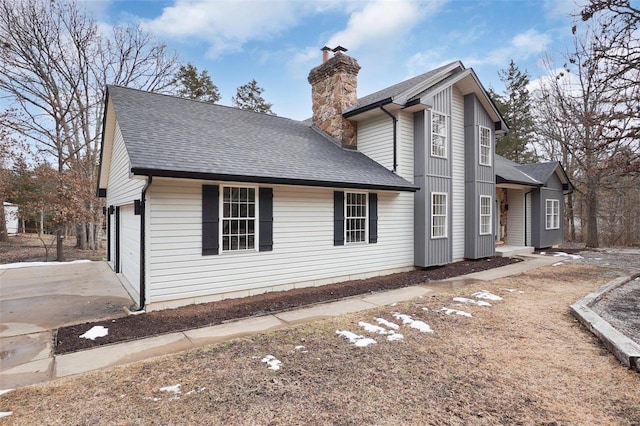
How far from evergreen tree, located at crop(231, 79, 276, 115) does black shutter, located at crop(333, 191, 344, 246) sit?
22.1 meters

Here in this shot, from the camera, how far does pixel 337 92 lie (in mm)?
10805

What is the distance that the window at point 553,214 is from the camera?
50.5 feet

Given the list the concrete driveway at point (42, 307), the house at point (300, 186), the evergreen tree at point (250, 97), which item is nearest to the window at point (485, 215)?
the house at point (300, 186)

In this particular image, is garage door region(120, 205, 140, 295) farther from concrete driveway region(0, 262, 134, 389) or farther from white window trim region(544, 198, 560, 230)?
white window trim region(544, 198, 560, 230)

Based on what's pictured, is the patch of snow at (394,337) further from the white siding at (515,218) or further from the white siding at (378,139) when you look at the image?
the white siding at (515,218)

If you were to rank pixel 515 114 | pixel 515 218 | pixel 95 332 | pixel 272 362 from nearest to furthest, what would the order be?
pixel 272 362 → pixel 95 332 → pixel 515 218 → pixel 515 114

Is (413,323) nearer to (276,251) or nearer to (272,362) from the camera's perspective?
(272,362)

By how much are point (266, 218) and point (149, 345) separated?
3240 mm

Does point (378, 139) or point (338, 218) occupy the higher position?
point (378, 139)

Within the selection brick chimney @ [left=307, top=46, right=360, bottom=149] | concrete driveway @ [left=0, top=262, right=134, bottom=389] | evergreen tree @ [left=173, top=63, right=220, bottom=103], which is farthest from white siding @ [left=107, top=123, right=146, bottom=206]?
evergreen tree @ [left=173, top=63, right=220, bottom=103]

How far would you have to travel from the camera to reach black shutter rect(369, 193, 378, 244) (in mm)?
8586

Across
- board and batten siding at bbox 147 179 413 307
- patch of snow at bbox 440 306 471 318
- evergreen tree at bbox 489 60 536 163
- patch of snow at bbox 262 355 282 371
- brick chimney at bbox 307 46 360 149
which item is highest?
evergreen tree at bbox 489 60 536 163

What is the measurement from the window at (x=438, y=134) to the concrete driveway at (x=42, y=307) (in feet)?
29.7

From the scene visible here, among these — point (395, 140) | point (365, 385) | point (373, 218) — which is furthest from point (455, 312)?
point (395, 140)
